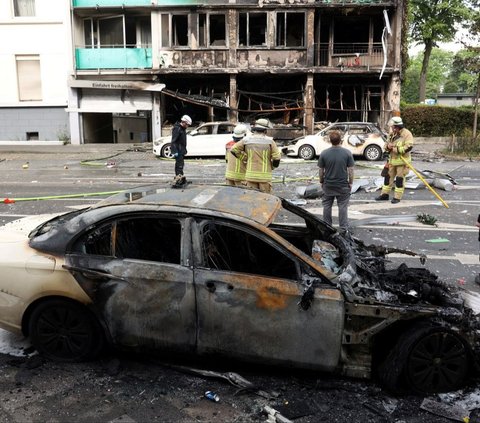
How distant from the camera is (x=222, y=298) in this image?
12.2ft

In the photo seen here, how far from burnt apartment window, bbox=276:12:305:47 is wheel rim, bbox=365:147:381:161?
28.8 feet

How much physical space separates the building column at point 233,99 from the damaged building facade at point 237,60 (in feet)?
0.16

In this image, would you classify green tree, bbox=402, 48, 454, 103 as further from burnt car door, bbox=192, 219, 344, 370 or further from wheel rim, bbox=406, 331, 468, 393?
burnt car door, bbox=192, 219, 344, 370

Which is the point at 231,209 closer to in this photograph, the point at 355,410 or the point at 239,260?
the point at 239,260

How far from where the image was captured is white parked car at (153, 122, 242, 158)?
1991 cm

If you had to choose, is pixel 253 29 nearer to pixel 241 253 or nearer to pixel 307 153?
pixel 307 153

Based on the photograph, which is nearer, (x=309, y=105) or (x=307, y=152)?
(x=307, y=152)

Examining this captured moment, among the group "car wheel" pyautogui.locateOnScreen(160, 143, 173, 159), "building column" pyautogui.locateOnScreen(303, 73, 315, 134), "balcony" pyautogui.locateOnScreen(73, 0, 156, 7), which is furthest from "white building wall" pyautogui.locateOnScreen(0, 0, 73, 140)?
"building column" pyautogui.locateOnScreen(303, 73, 315, 134)

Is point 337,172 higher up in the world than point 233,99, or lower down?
lower down

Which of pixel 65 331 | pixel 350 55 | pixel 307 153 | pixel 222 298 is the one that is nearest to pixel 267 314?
pixel 222 298

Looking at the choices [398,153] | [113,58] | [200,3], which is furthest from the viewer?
[113,58]

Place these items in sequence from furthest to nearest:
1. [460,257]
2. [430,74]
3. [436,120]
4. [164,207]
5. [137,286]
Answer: [430,74]
[436,120]
[460,257]
[164,207]
[137,286]

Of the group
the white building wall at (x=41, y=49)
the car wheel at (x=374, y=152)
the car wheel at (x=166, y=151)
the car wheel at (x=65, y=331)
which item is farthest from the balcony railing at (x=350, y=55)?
the car wheel at (x=65, y=331)

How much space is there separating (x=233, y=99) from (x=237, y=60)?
74.8 inches
